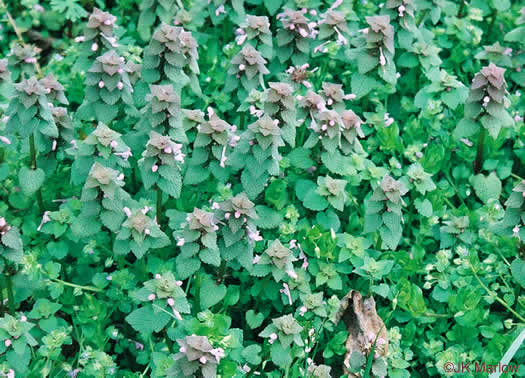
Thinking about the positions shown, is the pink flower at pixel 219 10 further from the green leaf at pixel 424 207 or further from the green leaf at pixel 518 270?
the green leaf at pixel 518 270

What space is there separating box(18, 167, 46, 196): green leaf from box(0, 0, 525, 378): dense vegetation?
10mm

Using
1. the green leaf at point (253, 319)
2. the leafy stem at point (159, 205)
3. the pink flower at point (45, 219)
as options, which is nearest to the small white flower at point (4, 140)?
the pink flower at point (45, 219)

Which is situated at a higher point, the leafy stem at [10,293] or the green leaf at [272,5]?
the green leaf at [272,5]

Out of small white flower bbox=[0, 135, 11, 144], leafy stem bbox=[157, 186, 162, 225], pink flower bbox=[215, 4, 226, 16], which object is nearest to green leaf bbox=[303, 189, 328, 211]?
leafy stem bbox=[157, 186, 162, 225]

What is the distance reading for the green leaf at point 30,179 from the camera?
13.7 feet

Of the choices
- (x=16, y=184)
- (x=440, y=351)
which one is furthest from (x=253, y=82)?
(x=440, y=351)

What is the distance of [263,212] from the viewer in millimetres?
4211

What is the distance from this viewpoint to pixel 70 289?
4.12 m

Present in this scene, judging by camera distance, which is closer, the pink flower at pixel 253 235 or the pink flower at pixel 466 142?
the pink flower at pixel 253 235

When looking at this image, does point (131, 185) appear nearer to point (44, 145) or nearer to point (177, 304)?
point (44, 145)

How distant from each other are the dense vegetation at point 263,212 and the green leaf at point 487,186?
1 centimetres

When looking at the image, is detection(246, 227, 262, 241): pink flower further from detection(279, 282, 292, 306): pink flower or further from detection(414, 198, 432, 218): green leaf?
detection(414, 198, 432, 218): green leaf

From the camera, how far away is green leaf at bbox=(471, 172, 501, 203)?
14.9 ft

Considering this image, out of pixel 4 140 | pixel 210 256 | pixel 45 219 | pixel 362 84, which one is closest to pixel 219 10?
pixel 362 84
